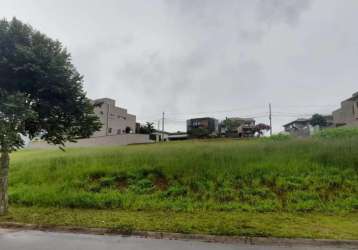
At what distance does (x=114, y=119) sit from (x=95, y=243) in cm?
4919

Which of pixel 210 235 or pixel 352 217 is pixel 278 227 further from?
pixel 352 217

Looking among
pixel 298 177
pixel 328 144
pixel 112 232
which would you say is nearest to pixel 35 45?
pixel 112 232

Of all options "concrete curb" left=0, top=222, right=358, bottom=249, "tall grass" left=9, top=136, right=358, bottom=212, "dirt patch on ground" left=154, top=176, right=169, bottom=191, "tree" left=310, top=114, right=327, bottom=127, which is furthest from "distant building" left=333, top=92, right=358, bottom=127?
"concrete curb" left=0, top=222, right=358, bottom=249

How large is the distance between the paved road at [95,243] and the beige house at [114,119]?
4328 centimetres

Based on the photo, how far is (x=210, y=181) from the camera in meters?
10.8

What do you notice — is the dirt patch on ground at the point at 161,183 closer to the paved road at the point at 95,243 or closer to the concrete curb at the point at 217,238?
the concrete curb at the point at 217,238

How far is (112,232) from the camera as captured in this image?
21.1 feet

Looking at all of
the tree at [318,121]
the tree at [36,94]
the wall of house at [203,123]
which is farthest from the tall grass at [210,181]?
the wall of house at [203,123]

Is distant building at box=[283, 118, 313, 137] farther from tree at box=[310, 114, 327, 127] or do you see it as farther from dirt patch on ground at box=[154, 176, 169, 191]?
dirt patch on ground at box=[154, 176, 169, 191]

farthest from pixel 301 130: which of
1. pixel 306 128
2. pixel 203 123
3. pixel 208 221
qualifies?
pixel 208 221

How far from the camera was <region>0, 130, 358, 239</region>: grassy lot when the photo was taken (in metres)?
7.00

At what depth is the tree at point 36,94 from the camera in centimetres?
840

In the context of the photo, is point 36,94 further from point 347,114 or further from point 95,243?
point 347,114

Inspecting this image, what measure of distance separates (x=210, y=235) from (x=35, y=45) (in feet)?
27.5
